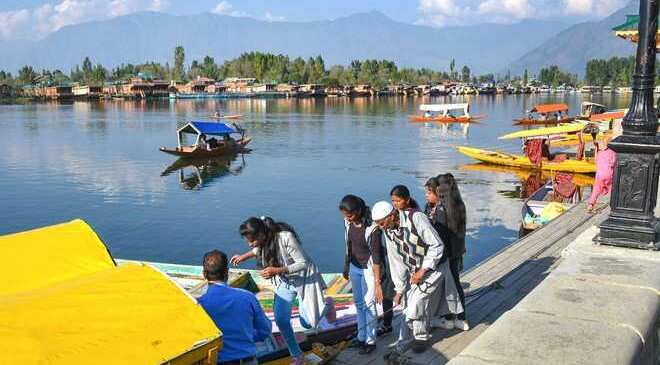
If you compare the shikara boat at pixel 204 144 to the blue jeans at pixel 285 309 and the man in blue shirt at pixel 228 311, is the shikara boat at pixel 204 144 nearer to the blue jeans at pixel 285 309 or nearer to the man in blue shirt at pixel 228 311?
the blue jeans at pixel 285 309

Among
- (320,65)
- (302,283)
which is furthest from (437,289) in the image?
(320,65)

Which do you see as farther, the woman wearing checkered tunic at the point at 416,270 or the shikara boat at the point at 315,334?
the shikara boat at the point at 315,334

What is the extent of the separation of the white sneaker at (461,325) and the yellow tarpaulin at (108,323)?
335 cm

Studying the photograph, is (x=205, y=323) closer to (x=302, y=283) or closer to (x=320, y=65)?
(x=302, y=283)


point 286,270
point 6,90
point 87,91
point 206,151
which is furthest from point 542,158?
point 6,90

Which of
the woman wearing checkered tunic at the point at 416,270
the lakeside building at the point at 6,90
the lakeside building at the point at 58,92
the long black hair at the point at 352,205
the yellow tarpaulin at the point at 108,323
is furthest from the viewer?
the lakeside building at the point at 6,90

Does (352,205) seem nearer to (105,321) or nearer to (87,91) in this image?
(105,321)

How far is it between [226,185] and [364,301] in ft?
85.8

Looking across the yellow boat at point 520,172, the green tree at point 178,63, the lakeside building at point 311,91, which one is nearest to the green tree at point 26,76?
the green tree at point 178,63

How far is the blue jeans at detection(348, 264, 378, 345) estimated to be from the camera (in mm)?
6582

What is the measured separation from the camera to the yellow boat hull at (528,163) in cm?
3036

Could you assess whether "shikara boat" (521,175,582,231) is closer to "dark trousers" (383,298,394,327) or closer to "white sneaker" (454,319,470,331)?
"white sneaker" (454,319,470,331)

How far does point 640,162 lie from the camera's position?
6109mm

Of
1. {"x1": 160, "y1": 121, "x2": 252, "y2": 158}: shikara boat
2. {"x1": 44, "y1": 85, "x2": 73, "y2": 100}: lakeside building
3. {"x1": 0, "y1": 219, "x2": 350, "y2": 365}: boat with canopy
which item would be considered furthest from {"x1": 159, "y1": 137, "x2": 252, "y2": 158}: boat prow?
{"x1": 44, "y1": 85, "x2": 73, "y2": 100}: lakeside building
